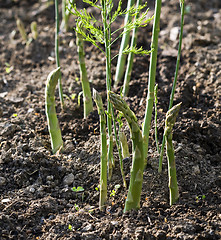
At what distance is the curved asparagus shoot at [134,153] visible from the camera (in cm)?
153

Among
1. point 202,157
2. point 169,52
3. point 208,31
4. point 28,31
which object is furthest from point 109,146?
point 28,31

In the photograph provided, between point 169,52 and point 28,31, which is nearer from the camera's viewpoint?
point 169,52

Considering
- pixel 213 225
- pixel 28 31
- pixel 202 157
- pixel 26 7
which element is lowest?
pixel 213 225

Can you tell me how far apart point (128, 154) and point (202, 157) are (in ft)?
1.42

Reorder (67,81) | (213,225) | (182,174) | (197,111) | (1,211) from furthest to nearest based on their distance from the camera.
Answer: (67,81)
(197,111)
(182,174)
(1,211)
(213,225)

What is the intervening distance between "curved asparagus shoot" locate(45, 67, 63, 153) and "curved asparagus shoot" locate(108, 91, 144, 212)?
605 millimetres

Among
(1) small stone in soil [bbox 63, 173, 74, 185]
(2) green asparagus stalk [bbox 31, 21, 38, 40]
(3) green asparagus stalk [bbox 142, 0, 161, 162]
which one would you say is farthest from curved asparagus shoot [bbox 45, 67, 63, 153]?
(2) green asparagus stalk [bbox 31, 21, 38, 40]

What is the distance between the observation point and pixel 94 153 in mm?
2121

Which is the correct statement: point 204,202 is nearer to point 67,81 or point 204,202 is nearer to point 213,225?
point 213,225

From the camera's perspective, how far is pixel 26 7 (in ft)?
13.5

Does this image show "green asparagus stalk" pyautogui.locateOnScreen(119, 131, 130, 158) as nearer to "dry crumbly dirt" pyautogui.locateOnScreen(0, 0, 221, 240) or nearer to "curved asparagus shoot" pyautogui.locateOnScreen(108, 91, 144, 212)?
"dry crumbly dirt" pyautogui.locateOnScreen(0, 0, 221, 240)

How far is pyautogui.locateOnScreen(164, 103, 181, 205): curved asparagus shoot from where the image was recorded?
1.60 meters

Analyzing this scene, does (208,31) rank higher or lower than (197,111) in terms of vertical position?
higher

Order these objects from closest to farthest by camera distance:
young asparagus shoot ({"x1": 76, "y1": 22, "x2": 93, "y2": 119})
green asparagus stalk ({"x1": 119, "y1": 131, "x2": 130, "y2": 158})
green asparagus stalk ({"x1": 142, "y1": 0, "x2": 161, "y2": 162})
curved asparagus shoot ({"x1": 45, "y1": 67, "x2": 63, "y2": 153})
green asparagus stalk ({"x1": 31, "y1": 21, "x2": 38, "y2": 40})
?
1. green asparagus stalk ({"x1": 142, "y1": 0, "x2": 161, "y2": 162})
2. green asparagus stalk ({"x1": 119, "y1": 131, "x2": 130, "y2": 158})
3. curved asparagus shoot ({"x1": 45, "y1": 67, "x2": 63, "y2": 153})
4. young asparagus shoot ({"x1": 76, "y1": 22, "x2": 93, "y2": 119})
5. green asparagus stalk ({"x1": 31, "y1": 21, "x2": 38, "y2": 40})
